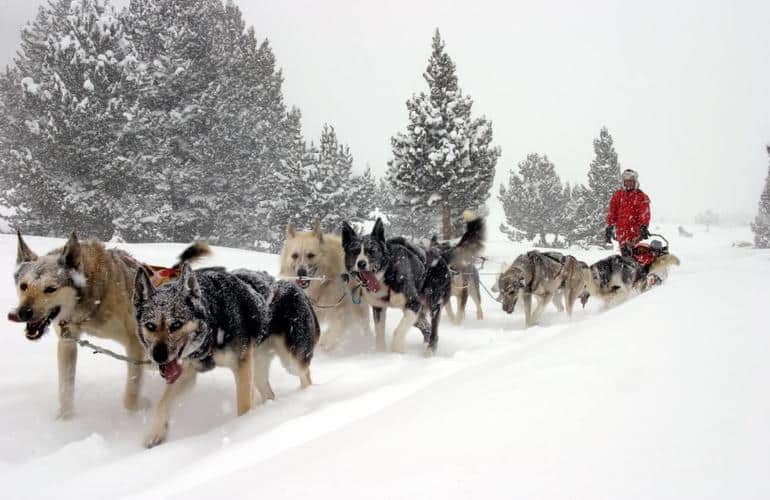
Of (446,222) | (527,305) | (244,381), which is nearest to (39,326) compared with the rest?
(244,381)

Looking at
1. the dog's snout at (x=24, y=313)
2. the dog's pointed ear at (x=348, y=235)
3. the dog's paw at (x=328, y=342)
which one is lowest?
the dog's paw at (x=328, y=342)

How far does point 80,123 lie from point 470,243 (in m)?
19.5

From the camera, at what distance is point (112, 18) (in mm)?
20578

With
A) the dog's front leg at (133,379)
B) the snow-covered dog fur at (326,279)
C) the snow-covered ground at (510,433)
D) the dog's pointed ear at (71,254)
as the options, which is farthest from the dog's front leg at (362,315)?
the dog's pointed ear at (71,254)

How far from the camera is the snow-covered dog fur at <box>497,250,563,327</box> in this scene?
8.12 metres

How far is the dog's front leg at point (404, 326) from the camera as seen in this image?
239 inches

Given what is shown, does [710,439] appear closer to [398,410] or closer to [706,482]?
[706,482]

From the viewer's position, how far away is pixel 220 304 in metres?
3.44

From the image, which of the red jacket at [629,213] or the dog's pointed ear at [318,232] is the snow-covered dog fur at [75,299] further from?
the red jacket at [629,213]

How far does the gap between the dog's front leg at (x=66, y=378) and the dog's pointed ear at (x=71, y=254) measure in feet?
1.99

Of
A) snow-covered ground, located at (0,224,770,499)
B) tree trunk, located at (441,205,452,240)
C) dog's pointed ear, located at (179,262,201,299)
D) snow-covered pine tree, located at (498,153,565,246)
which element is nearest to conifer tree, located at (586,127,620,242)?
snow-covered pine tree, located at (498,153,565,246)

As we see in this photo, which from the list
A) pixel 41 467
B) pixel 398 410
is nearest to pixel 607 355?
pixel 398 410

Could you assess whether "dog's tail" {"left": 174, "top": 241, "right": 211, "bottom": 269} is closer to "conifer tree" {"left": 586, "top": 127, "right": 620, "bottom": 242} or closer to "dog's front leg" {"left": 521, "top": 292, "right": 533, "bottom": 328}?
"dog's front leg" {"left": 521, "top": 292, "right": 533, "bottom": 328}

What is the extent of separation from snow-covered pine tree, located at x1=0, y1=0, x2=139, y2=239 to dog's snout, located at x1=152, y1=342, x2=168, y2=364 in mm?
20787
